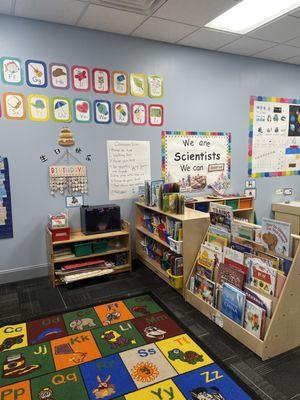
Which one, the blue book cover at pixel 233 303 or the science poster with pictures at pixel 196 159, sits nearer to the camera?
the blue book cover at pixel 233 303

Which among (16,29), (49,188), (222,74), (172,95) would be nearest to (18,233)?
(49,188)

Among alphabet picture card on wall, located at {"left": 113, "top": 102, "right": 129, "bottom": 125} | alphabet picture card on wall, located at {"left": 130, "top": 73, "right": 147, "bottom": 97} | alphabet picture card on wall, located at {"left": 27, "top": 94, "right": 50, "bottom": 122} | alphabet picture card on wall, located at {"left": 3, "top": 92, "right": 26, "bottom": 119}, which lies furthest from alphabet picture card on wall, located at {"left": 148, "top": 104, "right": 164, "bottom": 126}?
alphabet picture card on wall, located at {"left": 3, "top": 92, "right": 26, "bottom": 119}

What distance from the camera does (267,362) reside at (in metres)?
1.86

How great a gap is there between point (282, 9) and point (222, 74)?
3.67 ft

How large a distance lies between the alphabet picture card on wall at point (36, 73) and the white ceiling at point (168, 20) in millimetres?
409

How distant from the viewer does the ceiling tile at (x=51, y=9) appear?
99.0 inches

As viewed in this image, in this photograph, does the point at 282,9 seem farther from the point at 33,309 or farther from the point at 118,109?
the point at 33,309

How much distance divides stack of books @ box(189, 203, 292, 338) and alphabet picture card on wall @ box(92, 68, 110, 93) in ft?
5.78

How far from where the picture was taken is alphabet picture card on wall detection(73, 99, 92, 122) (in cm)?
311

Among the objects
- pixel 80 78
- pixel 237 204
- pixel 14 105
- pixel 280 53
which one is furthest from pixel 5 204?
pixel 280 53

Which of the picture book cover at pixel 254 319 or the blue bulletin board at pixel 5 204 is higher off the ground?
the blue bulletin board at pixel 5 204

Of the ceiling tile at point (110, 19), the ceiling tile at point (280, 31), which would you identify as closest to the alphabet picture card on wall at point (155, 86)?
the ceiling tile at point (110, 19)

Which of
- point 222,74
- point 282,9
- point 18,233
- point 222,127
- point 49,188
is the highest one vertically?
point 282,9

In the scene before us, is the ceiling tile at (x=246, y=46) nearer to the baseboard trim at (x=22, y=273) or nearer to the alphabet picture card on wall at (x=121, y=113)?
the alphabet picture card on wall at (x=121, y=113)
